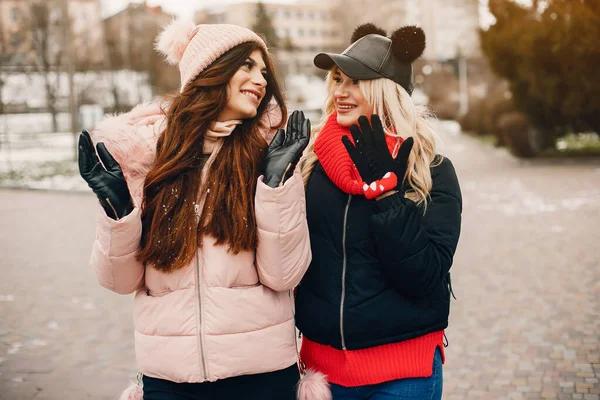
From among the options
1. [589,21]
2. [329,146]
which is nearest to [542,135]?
[589,21]

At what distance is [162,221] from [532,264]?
20.9 feet

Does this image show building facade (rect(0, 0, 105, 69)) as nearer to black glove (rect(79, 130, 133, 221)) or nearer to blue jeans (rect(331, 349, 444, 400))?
black glove (rect(79, 130, 133, 221))

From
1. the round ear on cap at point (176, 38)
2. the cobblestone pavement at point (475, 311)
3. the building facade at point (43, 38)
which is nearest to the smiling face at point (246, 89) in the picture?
the round ear on cap at point (176, 38)

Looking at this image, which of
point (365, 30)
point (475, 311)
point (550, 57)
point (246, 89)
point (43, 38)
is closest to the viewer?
point (246, 89)

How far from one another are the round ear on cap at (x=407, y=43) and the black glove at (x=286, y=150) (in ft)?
1.41

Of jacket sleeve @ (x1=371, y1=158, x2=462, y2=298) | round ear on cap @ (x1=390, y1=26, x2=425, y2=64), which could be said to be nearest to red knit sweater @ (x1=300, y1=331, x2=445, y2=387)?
jacket sleeve @ (x1=371, y1=158, x2=462, y2=298)

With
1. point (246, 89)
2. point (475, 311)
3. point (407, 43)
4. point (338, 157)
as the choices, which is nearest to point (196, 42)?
point (246, 89)

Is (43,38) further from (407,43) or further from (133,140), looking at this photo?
(407,43)

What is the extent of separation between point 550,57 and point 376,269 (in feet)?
55.1

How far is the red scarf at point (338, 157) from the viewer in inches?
90.3

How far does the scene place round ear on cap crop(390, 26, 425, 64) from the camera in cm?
243

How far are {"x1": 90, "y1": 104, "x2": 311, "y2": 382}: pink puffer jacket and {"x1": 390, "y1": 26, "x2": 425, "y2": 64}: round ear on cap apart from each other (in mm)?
615

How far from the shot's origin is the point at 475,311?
6.17 metres

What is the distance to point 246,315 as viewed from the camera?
7.21ft
